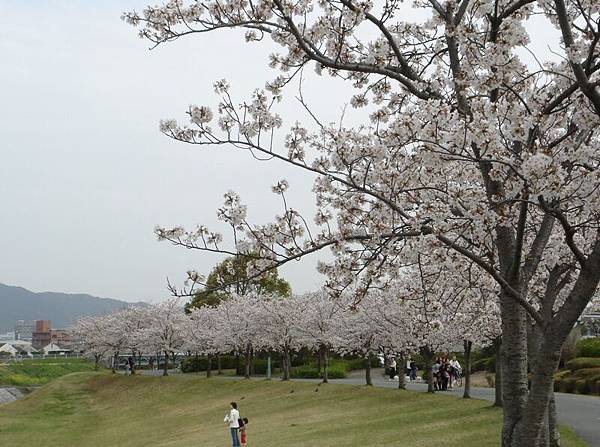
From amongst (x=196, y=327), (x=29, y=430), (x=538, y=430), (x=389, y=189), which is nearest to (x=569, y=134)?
(x=389, y=189)

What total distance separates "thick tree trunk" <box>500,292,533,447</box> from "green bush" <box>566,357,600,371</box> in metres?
25.2

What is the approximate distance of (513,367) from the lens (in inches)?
256

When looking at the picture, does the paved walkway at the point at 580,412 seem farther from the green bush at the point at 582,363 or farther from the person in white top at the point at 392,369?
the person in white top at the point at 392,369

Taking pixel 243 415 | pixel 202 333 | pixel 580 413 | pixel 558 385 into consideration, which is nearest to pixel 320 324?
pixel 243 415

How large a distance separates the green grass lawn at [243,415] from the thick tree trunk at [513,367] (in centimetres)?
817

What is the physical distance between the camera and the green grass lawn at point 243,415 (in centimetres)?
1716

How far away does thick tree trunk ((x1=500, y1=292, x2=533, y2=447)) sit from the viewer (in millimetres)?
6387

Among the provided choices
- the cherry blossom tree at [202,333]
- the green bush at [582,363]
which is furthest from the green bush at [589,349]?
the cherry blossom tree at [202,333]

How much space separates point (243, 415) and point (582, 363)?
51.4 ft

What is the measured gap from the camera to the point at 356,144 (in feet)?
21.5

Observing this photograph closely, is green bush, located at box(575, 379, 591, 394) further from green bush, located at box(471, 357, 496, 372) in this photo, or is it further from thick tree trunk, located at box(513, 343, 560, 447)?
thick tree trunk, located at box(513, 343, 560, 447)

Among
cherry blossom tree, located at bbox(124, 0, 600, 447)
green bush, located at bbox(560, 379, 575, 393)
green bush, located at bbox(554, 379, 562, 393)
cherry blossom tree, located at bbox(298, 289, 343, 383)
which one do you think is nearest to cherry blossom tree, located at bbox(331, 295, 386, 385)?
cherry blossom tree, located at bbox(298, 289, 343, 383)

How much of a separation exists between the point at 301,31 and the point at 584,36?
9.23ft

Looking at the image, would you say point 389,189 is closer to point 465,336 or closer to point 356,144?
point 356,144
